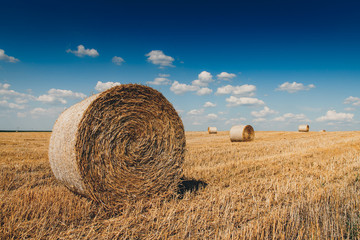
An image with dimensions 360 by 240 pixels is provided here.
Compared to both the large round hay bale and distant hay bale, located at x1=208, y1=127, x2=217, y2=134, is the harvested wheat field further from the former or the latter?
distant hay bale, located at x1=208, y1=127, x2=217, y2=134

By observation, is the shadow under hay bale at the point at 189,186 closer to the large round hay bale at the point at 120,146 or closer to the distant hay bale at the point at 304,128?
the large round hay bale at the point at 120,146

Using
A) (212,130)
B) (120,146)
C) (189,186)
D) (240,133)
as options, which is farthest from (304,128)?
(120,146)

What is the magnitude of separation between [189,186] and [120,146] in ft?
5.95

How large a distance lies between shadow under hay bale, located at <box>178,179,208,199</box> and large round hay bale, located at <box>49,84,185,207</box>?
22 centimetres

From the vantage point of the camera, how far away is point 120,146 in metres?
4.62

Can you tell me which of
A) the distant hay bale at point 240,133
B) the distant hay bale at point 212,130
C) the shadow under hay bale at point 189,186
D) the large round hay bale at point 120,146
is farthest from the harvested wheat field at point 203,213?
the distant hay bale at point 212,130

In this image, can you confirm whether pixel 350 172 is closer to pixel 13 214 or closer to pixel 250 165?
pixel 250 165

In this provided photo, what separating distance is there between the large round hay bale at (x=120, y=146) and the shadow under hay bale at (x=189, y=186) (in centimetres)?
22

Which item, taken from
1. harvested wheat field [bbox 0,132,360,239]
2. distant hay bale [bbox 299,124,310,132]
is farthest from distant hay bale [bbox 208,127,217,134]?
harvested wheat field [bbox 0,132,360,239]

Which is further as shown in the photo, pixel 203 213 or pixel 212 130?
pixel 212 130

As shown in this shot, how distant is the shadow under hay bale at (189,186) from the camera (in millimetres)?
5051

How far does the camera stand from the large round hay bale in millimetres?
4188

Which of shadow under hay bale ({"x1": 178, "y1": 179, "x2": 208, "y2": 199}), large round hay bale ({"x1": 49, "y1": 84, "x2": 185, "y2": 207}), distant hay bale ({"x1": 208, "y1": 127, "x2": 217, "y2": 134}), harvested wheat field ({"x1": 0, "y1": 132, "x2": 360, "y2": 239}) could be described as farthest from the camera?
distant hay bale ({"x1": 208, "y1": 127, "x2": 217, "y2": 134})

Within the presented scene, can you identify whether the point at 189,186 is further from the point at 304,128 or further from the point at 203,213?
the point at 304,128
